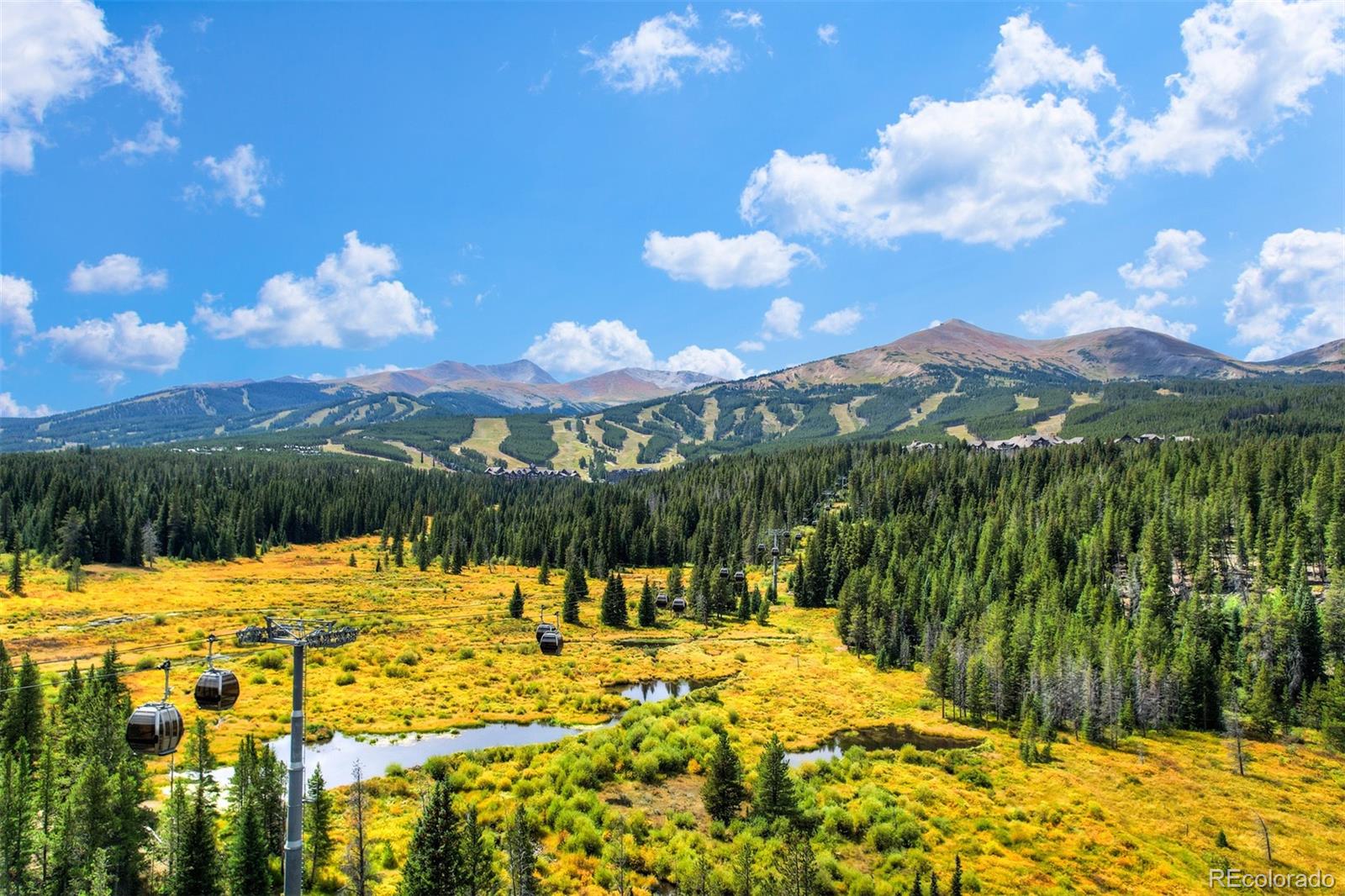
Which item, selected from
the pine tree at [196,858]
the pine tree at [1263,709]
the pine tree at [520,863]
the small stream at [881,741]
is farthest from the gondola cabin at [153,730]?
the pine tree at [1263,709]

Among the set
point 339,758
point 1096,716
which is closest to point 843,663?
point 1096,716

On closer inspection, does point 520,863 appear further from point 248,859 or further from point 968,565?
point 968,565

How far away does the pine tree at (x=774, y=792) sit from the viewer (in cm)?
4253

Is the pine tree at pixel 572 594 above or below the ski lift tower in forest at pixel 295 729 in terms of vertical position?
below

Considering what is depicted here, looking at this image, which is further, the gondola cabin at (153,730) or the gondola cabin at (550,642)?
the gondola cabin at (550,642)

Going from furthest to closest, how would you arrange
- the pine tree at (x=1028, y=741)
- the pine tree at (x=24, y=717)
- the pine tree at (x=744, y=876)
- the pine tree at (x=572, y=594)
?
the pine tree at (x=572, y=594), the pine tree at (x=1028, y=741), the pine tree at (x=24, y=717), the pine tree at (x=744, y=876)

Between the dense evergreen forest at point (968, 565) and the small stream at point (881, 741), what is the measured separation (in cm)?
671

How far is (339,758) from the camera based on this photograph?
50.5m

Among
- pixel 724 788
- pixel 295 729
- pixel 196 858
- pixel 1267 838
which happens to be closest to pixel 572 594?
pixel 724 788

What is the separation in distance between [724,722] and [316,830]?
36644mm

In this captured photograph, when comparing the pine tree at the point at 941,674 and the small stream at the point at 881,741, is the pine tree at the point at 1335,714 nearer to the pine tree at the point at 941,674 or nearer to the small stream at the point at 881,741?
the pine tree at the point at 941,674

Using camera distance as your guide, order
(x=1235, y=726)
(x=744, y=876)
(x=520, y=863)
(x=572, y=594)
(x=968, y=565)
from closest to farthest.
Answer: (x=520, y=863) < (x=744, y=876) < (x=1235, y=726) < (x=572, y=594) < (x=968, y=565)

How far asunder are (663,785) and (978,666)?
143 ft

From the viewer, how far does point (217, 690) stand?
17.9 meters
